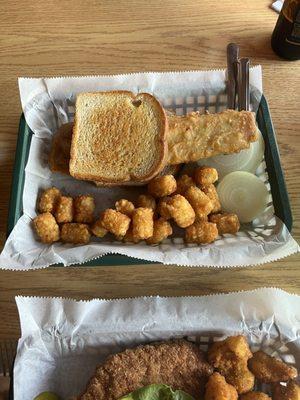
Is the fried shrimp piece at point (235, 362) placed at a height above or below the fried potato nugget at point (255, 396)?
above

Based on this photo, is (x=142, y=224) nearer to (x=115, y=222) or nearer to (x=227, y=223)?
(x=115, y=222)

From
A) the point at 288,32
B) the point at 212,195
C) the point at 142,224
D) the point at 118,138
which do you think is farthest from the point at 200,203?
the point at 288,32

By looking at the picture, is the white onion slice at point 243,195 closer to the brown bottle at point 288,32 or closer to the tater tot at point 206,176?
the tater tot at point 206,176

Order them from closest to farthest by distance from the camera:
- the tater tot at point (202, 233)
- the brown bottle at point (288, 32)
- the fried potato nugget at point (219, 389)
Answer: the fried potato nugget at point (219, 389) → the tater tot at point (202, 233) → the brown bottle at point (288, 32)

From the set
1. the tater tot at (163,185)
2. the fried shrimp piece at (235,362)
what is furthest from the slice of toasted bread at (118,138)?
the fried shrimp piece at (235,362)

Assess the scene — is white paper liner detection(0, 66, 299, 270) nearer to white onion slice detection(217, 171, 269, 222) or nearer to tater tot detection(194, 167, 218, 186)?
white onion slice detection(217, 171, 269, 222)

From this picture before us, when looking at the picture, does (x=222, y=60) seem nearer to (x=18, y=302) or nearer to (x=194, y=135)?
(x=194, y=135)

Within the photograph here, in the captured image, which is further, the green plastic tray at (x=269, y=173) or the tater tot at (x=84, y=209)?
the tater tot at (x=84, y=209)
